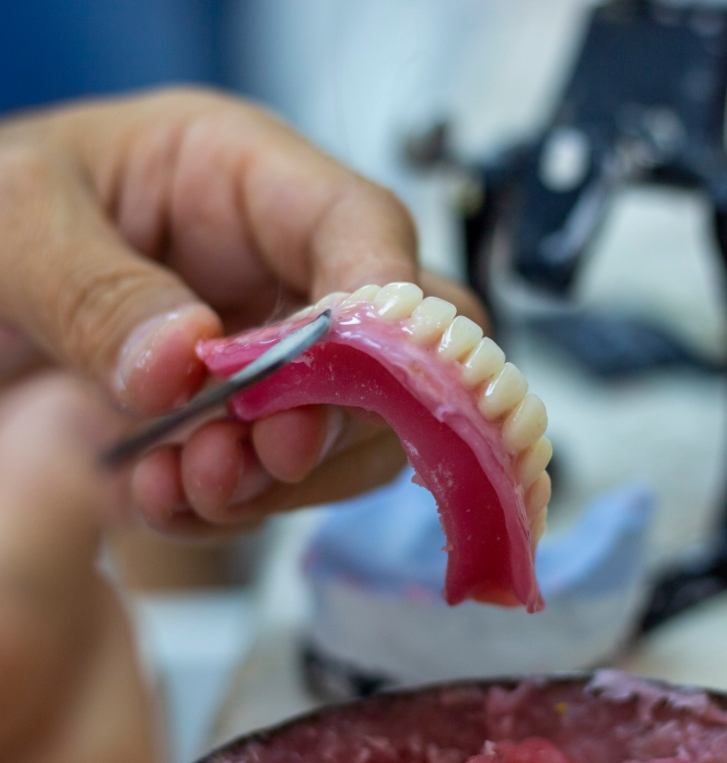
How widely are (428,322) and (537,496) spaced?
1.8 inches

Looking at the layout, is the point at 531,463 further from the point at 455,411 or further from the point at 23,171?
the point at 23,171

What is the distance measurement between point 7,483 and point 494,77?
90 cm

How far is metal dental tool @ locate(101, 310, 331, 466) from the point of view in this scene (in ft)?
0.78

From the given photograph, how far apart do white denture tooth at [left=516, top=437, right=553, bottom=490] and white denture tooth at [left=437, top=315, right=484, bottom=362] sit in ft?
0.08

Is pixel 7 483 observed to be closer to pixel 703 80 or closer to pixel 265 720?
pixel 265 720

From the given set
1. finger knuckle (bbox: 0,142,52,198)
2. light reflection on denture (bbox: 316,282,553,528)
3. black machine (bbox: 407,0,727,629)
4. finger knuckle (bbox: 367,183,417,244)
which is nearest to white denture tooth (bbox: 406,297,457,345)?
light reflection on denture (bbox: 316,282,553,528)

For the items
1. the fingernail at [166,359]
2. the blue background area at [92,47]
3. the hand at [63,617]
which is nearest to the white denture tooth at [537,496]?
the fingernail at [166,359]

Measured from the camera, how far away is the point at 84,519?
1.46ft

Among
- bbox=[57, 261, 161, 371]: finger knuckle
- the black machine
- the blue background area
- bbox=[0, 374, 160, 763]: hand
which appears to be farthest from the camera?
the blue background area

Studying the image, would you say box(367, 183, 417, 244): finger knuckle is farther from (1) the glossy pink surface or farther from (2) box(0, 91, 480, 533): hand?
(1) the glossy pink surface

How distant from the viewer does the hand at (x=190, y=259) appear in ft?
1.01

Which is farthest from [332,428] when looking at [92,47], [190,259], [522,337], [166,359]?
[92,47]

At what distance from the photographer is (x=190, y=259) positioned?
0.44m

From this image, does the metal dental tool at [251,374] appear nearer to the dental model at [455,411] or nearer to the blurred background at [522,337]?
the dental model at [455,411]
